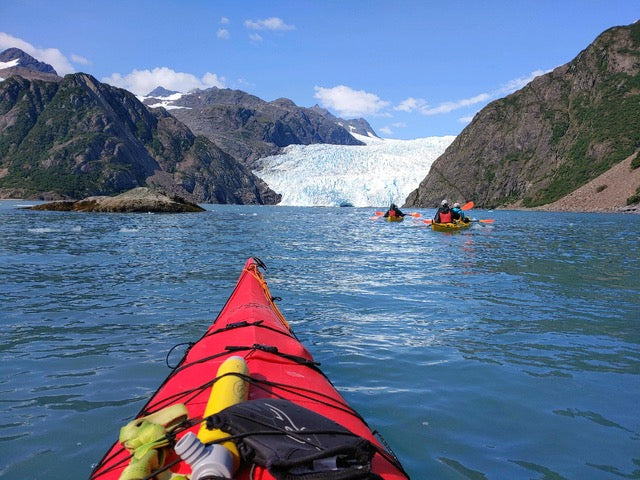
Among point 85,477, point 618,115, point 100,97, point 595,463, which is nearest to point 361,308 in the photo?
point 595,463

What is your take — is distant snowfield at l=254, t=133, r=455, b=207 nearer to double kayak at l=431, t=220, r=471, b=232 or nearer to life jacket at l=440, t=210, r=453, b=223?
double kayak at l=431, t=220, r=471, b=232

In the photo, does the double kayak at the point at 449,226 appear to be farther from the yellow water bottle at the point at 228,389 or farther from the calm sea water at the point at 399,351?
the yellow water bottle at the point at 228,389

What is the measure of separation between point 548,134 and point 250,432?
378 ft

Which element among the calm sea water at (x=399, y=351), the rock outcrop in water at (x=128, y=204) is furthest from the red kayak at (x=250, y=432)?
the rock outcrop in water at (x=128, y=204)

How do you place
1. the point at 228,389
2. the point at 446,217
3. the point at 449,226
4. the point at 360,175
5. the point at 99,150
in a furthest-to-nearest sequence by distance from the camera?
the point at 99,150 → the point at 360,175 → the point at 446,217 → the point at 449,226 → the point at 228,389

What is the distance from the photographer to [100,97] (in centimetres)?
14775

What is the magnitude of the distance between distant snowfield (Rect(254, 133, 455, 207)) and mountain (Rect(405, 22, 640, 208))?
851 centimetres

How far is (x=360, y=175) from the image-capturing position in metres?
83.3

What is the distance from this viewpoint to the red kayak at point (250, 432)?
224 centimetres

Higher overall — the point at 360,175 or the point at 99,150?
the point at 99,150

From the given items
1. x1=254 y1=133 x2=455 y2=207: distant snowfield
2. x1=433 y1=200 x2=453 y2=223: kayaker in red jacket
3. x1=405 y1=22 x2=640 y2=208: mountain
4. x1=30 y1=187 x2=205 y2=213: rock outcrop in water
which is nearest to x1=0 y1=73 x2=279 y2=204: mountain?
x1=254 y1=133 x2=455 y2=207: distant snowfield

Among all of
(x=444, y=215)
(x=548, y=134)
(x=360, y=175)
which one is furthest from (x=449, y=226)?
(x=548, y=134)

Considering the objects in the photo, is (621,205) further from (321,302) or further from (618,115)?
(321,302)

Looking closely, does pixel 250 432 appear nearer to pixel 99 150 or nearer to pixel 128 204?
pixel 128 204
